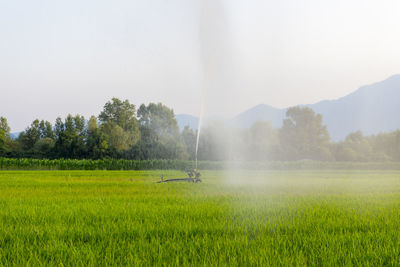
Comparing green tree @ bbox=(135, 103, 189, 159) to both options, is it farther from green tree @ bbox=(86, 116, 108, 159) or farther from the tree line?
green tree @ bbox=(86, 116, 108, 159)

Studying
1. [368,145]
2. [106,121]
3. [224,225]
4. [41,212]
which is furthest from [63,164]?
[368,145]

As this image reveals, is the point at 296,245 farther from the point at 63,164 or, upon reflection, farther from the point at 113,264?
the point at 63,164

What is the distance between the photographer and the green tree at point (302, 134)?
8412 centimetres

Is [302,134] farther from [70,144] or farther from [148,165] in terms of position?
[70,144]

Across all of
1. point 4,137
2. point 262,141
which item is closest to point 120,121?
point 4,137

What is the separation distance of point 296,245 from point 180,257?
1.67 metres

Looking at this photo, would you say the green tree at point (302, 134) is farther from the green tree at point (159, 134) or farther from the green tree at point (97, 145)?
the green tree at point (97, 145)

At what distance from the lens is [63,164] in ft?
152

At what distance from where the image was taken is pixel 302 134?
8650 centimetres

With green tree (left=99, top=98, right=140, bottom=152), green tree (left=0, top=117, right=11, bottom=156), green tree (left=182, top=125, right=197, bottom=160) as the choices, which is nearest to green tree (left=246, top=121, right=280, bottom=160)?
green tree (left=182, top=125, right=197, bottom=160)

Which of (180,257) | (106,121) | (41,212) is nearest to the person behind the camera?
(180,257)

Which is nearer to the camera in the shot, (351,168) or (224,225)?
(224,225)

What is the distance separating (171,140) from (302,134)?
3678 centimetres

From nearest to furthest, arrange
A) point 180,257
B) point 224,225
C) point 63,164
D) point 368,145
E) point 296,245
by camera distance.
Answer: point 180,257
point 296,245
point 224,225
point 63,164
point 368,145
